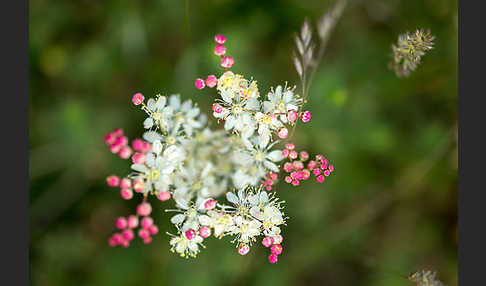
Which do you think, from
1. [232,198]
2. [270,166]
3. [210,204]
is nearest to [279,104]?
[270,166]

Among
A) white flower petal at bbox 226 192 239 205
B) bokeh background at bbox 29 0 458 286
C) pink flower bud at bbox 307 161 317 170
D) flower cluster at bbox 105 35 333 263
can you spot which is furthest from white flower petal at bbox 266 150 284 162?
bokeh background at bbox 29 0 458 286

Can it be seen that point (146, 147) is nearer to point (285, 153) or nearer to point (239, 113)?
point (239, 113)

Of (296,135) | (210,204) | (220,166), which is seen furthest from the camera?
(296,135)

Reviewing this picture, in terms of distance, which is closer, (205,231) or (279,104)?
(205,231)

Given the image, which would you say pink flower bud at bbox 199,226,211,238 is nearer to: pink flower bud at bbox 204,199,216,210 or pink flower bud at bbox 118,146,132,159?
pink flower bud at bbox 204,199,216,210

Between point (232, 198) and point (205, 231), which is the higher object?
point (232, 198)

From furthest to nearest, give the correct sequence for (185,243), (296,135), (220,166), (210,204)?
(296,135) < (185,243) < (220,166) < (210,204)
